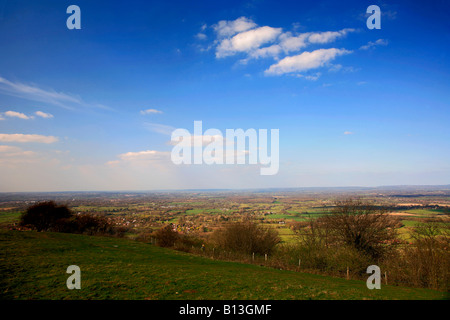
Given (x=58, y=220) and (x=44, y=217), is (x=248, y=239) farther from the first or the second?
(x=44, y=217)

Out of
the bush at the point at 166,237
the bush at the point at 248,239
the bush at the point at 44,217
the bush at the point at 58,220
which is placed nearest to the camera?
the bush at the point at 248,239

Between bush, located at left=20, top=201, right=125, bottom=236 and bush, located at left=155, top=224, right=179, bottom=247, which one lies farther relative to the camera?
bush, located at left=20, top=201, right=125, bottom=236

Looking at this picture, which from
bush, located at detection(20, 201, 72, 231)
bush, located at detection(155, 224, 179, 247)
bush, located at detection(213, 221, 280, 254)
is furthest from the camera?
bush, located at detection(20, 201, 72, 231)

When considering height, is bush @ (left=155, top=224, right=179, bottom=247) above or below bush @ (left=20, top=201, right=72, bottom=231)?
below

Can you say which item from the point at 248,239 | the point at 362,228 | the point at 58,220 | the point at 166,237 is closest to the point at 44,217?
the point at 58,220

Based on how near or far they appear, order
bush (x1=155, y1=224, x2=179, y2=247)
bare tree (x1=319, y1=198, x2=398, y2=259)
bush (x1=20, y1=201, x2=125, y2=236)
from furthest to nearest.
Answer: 1. bush (x1=20, y1=201, x2=125, y2=236)
2. bush (x1=155, y1=224, x2=179, y2=247)
3. bare tree (x1=319, y1=198, x2=398, y2=259)

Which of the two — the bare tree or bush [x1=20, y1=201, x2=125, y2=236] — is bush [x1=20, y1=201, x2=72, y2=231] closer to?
bush [x1=20, y1=201, x2=125, y2=236]

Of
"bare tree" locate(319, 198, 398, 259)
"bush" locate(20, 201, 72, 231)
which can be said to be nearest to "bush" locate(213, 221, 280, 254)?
"bare tree" locate(319, 198, 398, 259)

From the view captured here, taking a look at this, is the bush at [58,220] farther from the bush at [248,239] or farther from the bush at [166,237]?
the bush at [248,239]

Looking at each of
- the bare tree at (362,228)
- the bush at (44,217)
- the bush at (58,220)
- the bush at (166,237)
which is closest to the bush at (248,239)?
the bush at (166,237)
